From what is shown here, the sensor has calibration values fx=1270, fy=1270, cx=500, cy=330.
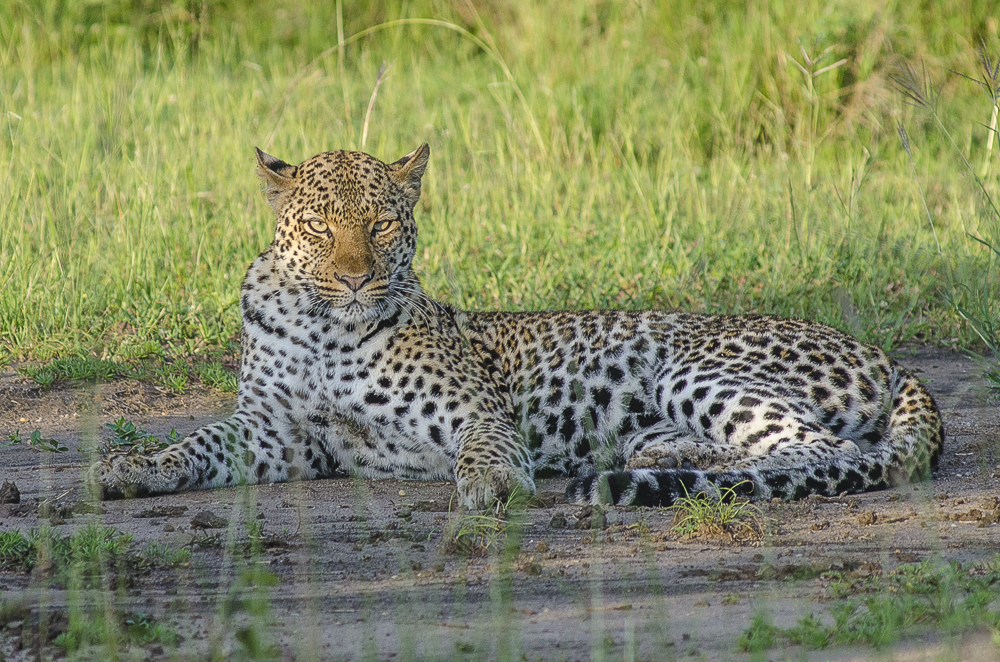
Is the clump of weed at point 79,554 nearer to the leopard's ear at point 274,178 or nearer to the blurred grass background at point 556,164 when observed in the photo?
the leopard's ear at point 274,178

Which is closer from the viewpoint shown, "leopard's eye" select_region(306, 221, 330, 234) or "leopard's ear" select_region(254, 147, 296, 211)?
"leopard's eye" select_region(306, 221, 330, 234)

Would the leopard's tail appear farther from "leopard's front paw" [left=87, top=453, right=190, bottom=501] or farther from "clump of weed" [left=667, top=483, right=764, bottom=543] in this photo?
"leopard's front paw" [left=87, top=453, right=190, bottom=501]

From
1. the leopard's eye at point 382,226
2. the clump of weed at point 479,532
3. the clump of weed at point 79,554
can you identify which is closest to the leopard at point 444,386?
the leopard's eye at point 382,226

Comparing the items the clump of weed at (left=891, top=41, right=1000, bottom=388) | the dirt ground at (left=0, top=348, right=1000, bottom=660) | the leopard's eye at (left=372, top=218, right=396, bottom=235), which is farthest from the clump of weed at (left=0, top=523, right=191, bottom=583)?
the clump of weed at (left=891, top=41, right=1000, bottom=388)

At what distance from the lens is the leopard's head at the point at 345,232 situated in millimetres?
5402

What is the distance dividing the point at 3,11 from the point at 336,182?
340 inches

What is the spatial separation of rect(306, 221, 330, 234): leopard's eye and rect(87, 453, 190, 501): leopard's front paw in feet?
3.76

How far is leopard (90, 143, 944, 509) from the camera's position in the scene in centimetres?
535

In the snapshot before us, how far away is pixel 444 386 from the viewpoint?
18.0 feet

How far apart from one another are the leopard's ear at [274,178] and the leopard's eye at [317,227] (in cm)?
26

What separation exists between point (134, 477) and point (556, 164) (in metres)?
5.39

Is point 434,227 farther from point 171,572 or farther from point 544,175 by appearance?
point 171,572

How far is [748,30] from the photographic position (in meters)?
10.9

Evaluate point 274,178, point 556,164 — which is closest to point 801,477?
point 274,178
